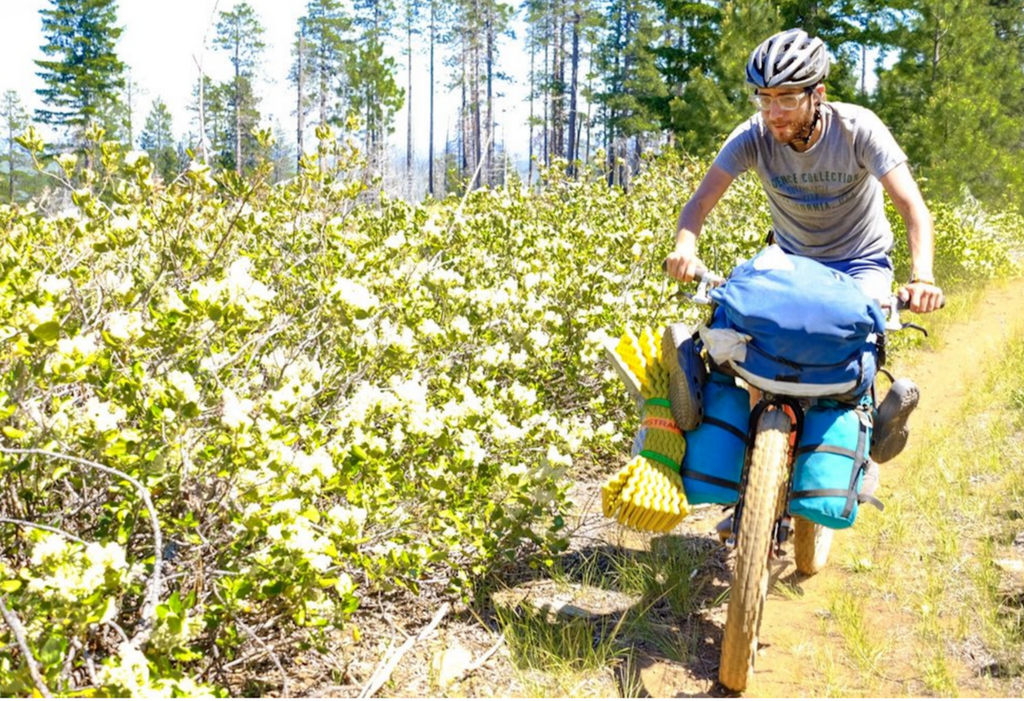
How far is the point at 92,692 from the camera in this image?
6.40ft

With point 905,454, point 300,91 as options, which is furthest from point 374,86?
point 905,454

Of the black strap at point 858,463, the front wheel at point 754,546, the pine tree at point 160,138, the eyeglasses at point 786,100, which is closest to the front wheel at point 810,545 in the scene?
the black strap at point 858,463

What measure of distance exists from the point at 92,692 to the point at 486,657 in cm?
152

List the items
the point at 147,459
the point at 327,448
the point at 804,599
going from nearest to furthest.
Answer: the point at 147,459 → the point at 327,448 → the point at 804,599

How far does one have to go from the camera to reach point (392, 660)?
9.41ft

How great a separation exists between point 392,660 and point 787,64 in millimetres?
2483

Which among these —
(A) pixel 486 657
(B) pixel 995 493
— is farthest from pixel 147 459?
(B) pixel 995 493

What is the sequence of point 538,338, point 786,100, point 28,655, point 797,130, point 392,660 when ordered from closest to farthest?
point 28,655 → point 392,660 → point 786,100 → point 797,130 → point 538,338

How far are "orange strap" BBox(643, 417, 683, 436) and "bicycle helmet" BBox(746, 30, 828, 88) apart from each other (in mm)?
1275

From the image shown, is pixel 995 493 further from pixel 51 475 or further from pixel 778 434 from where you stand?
pixel 51 475

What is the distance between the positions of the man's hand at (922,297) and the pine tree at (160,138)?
64.1m

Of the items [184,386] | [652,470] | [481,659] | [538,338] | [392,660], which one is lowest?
[481,659]

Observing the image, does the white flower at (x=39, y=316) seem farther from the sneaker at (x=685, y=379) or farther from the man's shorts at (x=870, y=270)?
the man's shorts at (x=870, y=270)

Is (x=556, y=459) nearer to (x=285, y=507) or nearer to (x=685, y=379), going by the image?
(x=685, y=379)
